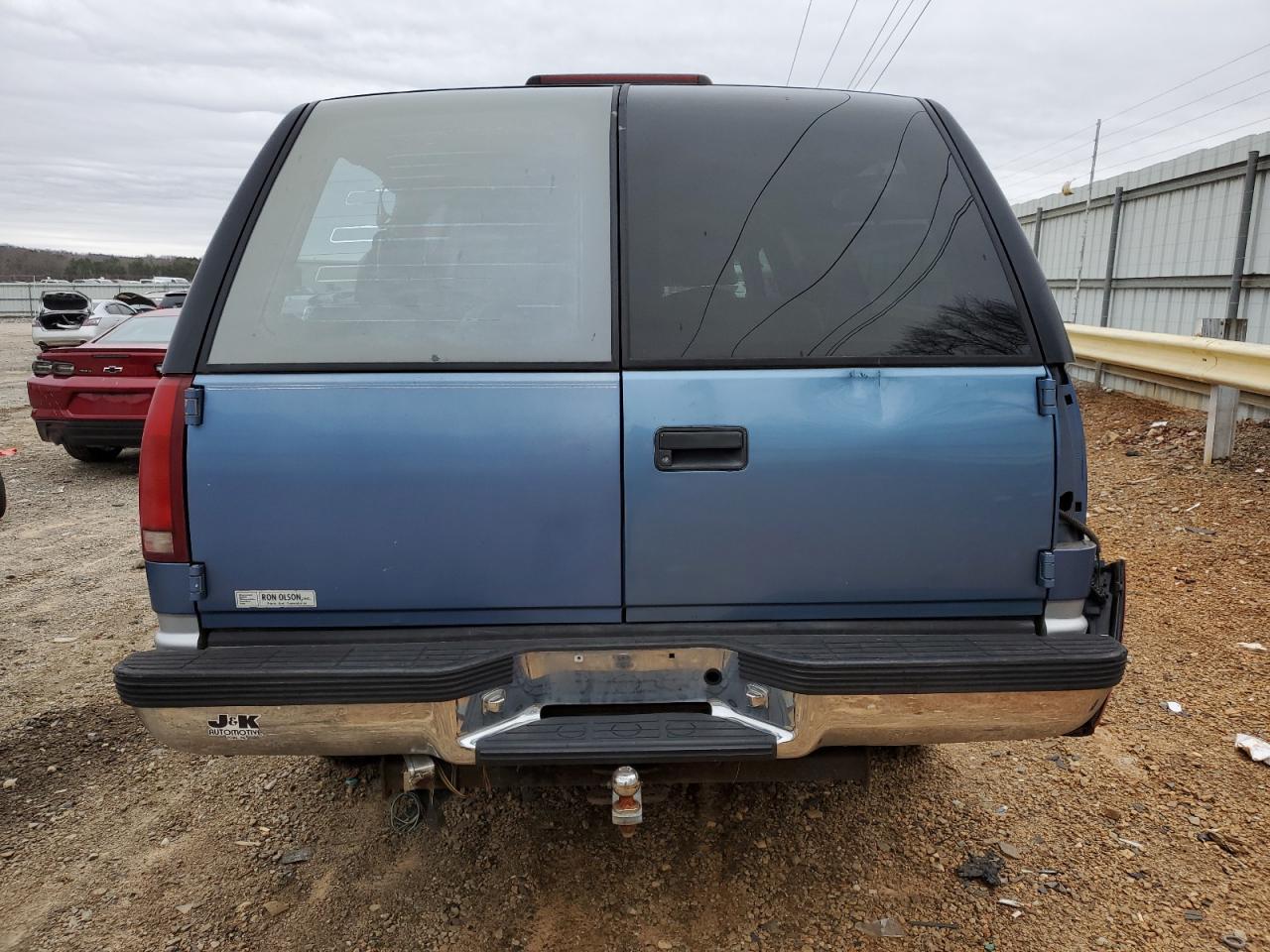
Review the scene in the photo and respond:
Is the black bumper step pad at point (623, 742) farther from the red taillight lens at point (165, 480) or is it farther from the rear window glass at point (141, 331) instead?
the rear window glass at point (141, 331)

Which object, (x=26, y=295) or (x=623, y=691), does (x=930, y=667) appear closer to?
(x=623, y=691)

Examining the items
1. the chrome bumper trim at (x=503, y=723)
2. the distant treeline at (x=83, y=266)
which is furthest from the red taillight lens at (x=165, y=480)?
the distant treeline at (x=83, y=266)

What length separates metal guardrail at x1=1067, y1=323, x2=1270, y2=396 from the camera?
5648 millimetres

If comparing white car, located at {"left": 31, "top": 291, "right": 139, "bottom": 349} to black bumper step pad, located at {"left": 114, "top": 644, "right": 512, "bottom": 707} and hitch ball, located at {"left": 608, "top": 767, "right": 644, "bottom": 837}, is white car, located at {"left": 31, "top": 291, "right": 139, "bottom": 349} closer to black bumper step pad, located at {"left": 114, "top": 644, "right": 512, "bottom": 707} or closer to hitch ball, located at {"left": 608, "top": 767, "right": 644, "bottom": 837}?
black bumper step pad, located at {"left": 114, "top": 644, "right": 512, "bottom": 707}

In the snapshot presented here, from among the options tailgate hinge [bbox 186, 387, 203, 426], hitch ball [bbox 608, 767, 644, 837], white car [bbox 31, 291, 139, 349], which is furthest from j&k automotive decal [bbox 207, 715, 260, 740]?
white car [bbox 31, 291, 139, 349]

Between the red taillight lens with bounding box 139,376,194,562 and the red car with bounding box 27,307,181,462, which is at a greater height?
the red taillight lens with bounding box 139,376,194,562

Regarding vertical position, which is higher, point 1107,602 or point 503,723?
point 1107,602

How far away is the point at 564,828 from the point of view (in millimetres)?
2951

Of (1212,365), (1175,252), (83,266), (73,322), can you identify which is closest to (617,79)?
(1212,365)

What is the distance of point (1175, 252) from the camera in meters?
9.30

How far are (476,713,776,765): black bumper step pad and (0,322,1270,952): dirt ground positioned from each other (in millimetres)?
735

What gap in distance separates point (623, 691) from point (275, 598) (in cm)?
88

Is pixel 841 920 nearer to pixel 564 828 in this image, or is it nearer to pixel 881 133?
pixel 564 828

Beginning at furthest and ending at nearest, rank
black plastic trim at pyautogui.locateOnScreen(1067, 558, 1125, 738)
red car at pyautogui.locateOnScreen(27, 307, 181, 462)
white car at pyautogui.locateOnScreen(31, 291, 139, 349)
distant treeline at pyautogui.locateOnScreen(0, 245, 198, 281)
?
distant treeline at pyautogui.locateOnScreen(0, 245, 198, 281)
white car at pyautogui.locateOnScreen(31, 291, 139, 349)
red car at pyautogui.locateOnScreen(27, 307, 181, 462)
black plastic trim at pyautogui.locateOnScreen(1067, 558, 1125, 738)
